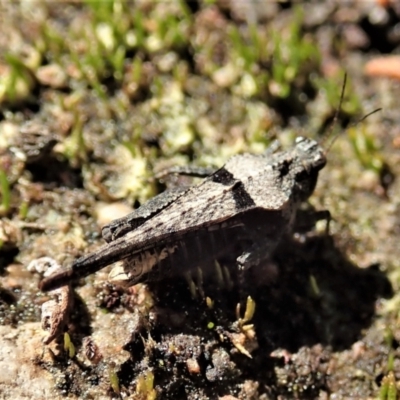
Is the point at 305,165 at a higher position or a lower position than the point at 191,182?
lower

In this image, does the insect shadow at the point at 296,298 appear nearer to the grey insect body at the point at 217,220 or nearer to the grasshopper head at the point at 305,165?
the grey insect body at the point at 217,220

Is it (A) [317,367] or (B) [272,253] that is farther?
(B) [272,253]

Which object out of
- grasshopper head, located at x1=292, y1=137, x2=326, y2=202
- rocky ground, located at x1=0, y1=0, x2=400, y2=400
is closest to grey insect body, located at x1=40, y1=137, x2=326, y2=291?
grasshopper head, located at x1=292, y1=137, x2=326, y2=202

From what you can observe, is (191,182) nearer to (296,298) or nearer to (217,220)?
(217,220)

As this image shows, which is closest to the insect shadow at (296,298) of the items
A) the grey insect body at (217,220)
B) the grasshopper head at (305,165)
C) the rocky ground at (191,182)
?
the rocky ground at (191,182)

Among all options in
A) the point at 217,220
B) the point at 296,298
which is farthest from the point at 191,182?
the point at 296,298

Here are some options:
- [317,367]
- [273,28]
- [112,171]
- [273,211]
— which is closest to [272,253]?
[273,211]

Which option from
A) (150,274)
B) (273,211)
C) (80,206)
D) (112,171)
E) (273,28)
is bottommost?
(150,274)

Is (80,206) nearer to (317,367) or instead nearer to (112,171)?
(112,171)

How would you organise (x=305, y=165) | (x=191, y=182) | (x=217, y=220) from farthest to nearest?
1. (x=191, y=182)
2. (x=305, y=165)
3. (x=217, y=220)

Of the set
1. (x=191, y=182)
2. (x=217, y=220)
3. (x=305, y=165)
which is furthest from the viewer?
(x=191, y=182)
